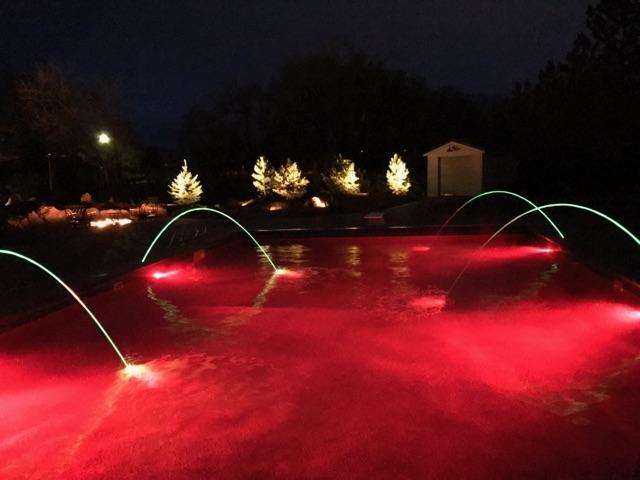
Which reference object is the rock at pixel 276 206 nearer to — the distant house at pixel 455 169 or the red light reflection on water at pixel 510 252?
the distant house at pixel 455 169

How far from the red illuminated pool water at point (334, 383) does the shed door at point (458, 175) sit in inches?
811

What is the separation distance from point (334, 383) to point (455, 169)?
88.4 ft

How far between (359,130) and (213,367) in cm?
3677

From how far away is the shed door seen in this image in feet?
101

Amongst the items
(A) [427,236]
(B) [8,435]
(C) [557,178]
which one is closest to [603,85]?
(C) [557,178]

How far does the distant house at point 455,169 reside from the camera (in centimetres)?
3039

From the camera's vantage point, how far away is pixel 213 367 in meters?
6.44

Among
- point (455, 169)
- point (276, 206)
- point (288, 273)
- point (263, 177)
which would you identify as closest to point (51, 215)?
point (276, 206)

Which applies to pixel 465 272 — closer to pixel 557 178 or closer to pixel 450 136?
pixel 557 178

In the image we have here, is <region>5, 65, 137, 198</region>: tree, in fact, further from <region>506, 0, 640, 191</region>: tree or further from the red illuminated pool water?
the red illuminated pool water

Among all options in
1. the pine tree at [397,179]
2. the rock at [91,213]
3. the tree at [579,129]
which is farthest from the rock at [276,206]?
the tree at [579,129]

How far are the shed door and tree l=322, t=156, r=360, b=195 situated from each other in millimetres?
5645

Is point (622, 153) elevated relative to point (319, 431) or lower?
elevated

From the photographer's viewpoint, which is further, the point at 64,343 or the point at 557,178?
the point at 557,178
